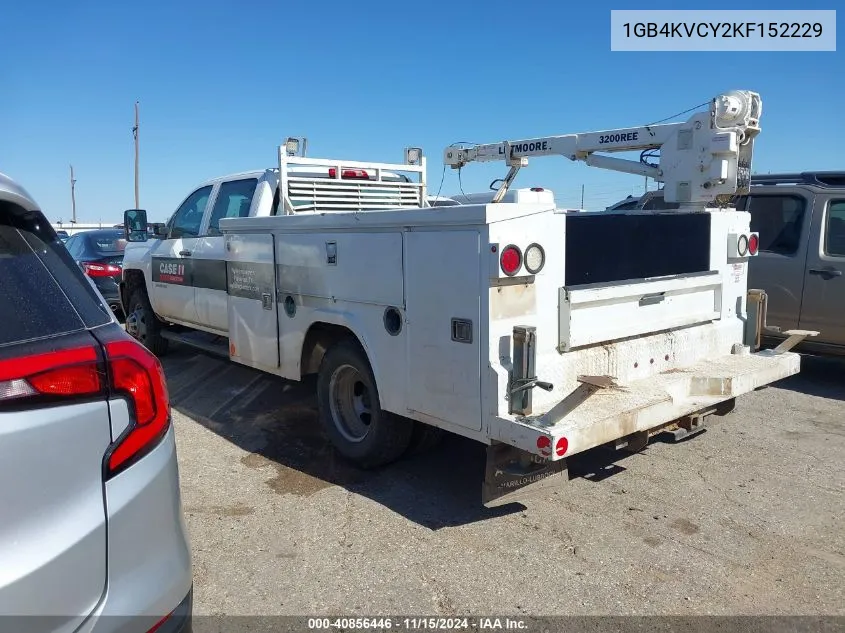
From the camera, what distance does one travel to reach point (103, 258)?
36.0 ft

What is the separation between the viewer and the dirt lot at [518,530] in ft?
10.8

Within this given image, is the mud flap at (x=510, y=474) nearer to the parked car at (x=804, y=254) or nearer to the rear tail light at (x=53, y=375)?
the rear tail light at (x=53, y=375)

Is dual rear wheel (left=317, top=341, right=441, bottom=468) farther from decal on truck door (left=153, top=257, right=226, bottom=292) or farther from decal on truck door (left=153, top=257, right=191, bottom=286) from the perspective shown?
decal on truck door (left=153, top=257, right=191, bottom=286)

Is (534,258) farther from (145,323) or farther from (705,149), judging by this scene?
(145,323)

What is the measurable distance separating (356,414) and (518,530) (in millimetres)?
1557

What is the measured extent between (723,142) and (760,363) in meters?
1.90

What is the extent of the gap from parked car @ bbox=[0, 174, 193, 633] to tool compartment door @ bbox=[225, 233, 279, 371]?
335cm

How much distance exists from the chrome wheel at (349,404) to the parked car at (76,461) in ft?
9.29

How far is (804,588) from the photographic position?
10.9ft

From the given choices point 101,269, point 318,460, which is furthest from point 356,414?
point 101,269

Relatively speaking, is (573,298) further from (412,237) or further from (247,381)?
(247,381)

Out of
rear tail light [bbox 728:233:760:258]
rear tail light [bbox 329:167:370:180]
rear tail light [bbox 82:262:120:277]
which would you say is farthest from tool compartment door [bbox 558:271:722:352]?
rear tail light [bbox 82:262:120:277]

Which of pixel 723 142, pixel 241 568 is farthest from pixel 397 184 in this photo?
pixel 241 568

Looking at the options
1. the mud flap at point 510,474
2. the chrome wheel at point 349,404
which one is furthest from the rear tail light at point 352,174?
the mud flap at point 510,474
